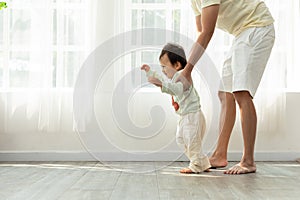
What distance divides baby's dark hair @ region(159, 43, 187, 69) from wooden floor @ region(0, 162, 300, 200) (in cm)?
47

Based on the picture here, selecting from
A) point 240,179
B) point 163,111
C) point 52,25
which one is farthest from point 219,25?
point 52,25

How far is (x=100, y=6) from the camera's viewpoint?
318 cm

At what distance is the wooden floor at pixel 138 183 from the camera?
74.6 inches

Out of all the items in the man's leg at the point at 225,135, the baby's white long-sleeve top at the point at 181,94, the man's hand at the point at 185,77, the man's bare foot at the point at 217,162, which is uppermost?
the man's hand at the point at 185,77

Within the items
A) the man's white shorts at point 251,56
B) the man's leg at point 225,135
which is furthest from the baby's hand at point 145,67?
the man's leg at point 225,135

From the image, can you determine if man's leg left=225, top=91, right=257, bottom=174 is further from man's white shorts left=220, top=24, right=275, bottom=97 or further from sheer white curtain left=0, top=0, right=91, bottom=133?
sheer white curtain left=0, top=0, right=91, bottom=133

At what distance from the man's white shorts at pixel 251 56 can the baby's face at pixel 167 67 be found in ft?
1.64

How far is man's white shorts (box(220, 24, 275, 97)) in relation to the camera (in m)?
2.55

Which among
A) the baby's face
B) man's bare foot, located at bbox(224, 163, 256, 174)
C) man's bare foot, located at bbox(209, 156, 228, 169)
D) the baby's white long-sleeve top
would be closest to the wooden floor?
man's bare foot, located at bbox(224, 163, 256, 174)

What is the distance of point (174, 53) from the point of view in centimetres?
217

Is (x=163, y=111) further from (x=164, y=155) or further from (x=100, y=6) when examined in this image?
(x=100, y=6)

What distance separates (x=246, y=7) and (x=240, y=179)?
865 millimetres

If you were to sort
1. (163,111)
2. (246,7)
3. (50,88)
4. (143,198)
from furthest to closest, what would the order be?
(50,88)
(246,7)
(163,111)
(143,198)

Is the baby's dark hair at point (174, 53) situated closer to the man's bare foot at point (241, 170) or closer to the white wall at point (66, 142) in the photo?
the man's bare foot at point (241, 170)
